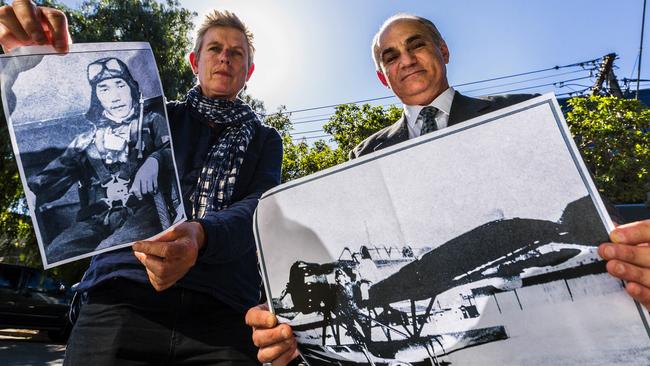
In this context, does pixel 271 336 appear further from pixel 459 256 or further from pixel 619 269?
pixel 619 269

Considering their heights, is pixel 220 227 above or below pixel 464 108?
below

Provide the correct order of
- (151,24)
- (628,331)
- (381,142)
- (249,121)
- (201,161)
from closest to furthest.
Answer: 1. (628,331)
2. (201,161)
3. (249,121)
4. (381,142)
5. (151,24)

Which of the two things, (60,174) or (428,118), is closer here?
(60,174)

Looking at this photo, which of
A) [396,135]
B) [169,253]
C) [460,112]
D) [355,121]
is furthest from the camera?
[355,121]

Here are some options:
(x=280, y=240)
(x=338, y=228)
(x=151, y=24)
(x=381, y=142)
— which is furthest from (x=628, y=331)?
(x=151, y=24)

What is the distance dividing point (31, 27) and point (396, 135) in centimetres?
111

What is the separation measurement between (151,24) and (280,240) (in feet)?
36.1

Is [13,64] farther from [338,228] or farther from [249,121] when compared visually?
[338,228]

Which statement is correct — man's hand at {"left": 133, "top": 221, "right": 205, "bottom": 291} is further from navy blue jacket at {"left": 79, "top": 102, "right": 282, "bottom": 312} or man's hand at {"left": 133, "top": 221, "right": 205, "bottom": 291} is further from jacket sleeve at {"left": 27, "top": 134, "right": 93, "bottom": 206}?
jacket sleeve at {"left": 27, "top": 134, "right": 93, "bottom": 206}

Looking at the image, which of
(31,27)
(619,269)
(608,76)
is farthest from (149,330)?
(608,76)

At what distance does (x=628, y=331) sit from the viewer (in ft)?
2.17

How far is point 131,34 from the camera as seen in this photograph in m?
Result: 9.98

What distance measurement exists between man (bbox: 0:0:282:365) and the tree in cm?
925

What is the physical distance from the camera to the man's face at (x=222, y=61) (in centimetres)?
141
